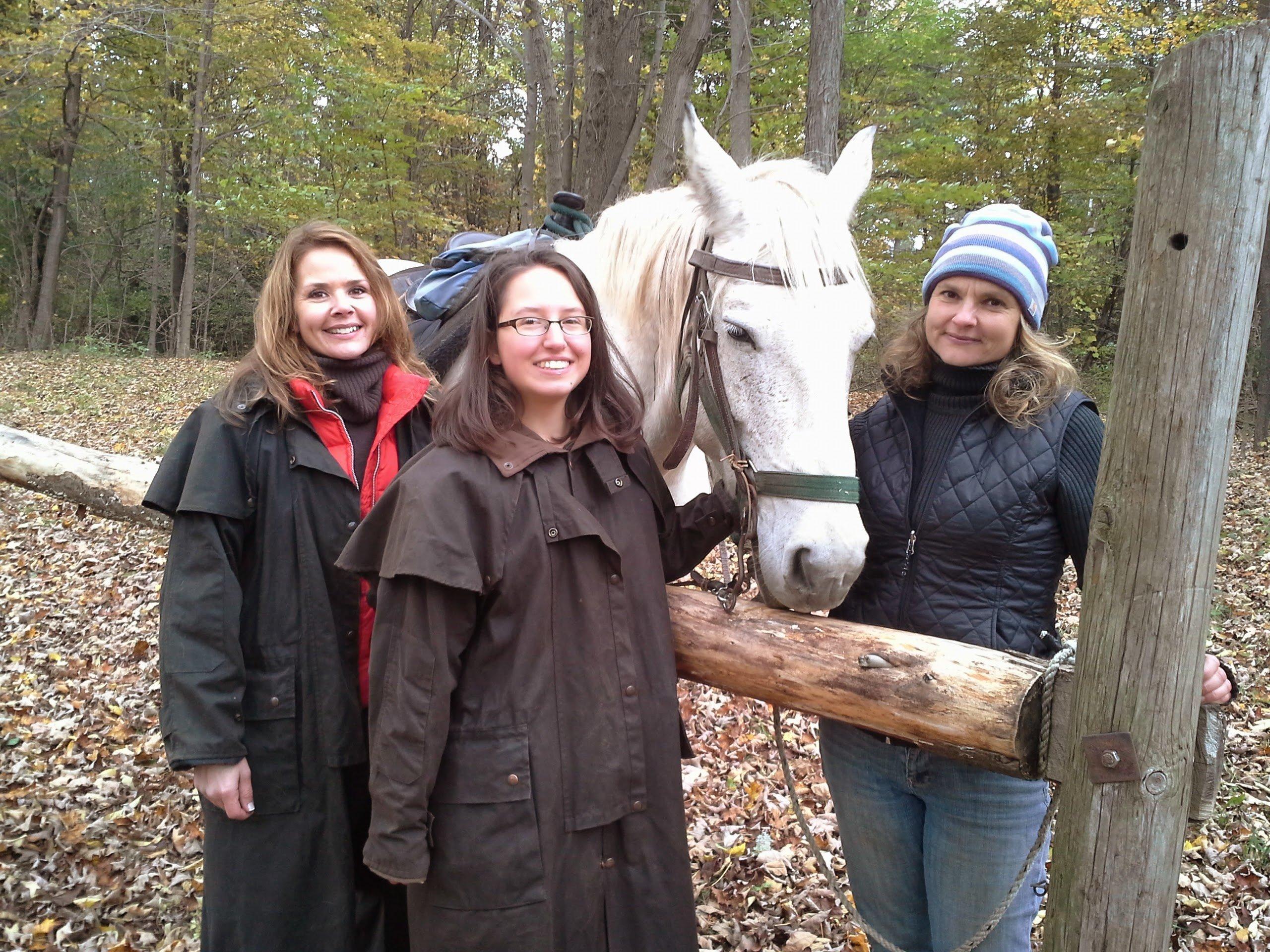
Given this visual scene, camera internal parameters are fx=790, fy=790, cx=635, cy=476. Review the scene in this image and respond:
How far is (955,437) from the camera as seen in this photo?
1972 mm

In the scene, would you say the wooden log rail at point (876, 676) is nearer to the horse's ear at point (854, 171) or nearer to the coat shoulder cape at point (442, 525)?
the coat shoulder cape at point (442, 525)

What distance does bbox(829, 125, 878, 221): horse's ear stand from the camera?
2.45 meters

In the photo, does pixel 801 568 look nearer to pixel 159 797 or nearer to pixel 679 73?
pixel 159 797

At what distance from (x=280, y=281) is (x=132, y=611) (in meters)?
4.88

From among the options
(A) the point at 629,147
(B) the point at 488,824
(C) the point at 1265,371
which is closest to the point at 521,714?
(B) the point at 488,824

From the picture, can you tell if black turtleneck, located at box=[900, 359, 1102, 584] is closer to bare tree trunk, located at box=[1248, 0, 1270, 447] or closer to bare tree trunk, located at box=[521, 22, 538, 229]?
bare tree trunk, located at box=[521, 22, 538, 229]

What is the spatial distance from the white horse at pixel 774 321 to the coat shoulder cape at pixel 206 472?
1.27 m

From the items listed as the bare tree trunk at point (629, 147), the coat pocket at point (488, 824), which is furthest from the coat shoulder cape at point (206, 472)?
the bare tree trunk at point (629, 147)

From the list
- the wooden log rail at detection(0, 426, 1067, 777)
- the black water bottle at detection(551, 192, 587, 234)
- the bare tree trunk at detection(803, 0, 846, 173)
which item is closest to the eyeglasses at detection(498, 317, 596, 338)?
the wooden log rail at detection(0, 426, 1067, 777)

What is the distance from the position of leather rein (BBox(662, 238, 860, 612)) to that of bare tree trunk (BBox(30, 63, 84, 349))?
71.9 ft

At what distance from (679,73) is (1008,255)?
21.5 feet

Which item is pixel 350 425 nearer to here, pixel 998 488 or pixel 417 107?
pixel 998 488

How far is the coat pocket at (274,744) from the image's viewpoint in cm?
212

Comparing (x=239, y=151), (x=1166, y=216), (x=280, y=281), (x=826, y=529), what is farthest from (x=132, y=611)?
(x=239, y=151)
